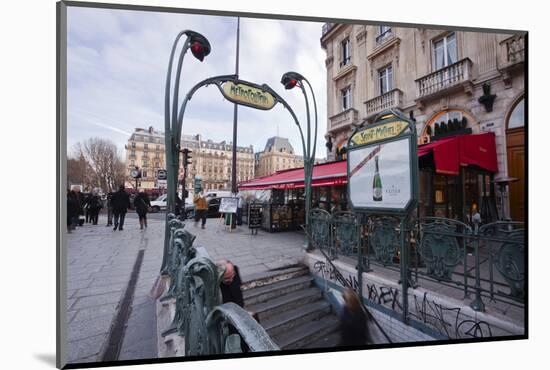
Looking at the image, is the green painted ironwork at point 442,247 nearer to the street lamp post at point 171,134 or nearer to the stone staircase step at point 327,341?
the stone staircase step at point 327,341

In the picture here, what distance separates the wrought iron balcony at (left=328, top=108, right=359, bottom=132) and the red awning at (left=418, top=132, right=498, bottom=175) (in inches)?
56.1

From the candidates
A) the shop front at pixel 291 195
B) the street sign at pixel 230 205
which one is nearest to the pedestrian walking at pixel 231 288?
the shop front at pixel 291 195

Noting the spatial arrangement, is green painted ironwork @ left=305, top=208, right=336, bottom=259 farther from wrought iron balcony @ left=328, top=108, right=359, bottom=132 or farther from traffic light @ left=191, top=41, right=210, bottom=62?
traffic light @ left=191, top=41, right=210, bottom=62

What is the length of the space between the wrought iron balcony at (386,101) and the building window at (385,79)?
0.16 m

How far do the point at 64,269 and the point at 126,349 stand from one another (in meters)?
0.85

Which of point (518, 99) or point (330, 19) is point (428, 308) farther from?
point (330, 19)

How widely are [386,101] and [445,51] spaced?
0.95m

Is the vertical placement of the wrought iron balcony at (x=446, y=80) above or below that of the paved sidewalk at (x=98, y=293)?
above

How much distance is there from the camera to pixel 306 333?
8.09ft

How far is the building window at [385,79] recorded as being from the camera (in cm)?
→ 387

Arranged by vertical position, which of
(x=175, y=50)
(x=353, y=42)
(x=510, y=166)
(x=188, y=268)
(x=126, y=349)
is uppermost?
(x=353, y=42)

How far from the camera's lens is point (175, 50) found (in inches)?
96.3

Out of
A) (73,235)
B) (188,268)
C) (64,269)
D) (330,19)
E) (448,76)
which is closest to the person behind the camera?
(188,268)

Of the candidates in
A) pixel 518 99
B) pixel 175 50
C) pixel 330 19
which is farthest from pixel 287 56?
pixel 518 99
